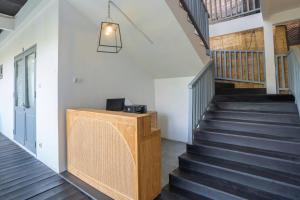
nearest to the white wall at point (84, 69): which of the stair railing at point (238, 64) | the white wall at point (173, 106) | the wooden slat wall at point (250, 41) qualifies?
the white wall at point (173, 106)

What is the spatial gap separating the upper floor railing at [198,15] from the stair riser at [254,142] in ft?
6.17

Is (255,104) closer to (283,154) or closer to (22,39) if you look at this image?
(283,154)

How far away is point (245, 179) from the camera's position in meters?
1.97

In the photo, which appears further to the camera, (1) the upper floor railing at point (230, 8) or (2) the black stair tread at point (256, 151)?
(1) the upper floor railing at point (230, 8)

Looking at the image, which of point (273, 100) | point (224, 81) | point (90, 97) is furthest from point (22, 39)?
point (273, 100)

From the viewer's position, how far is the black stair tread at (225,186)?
5.88 ft

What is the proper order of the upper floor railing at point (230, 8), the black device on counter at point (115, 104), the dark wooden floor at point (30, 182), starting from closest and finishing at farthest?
the dark wooden floor at point (30, 182) < the black device on counter at point (115, 104) < the upper floor railing at point (230, 8)

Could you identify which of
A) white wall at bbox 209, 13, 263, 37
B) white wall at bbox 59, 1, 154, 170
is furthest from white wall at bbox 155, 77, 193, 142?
white wall at bbox 209, 13, 263, 37

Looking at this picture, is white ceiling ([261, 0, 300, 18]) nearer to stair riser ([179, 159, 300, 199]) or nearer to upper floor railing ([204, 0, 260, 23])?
upper floor railing ([204, 0, 260, 23])

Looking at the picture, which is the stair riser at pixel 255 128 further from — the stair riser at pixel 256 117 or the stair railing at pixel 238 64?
the stair railing at pixel 238 64

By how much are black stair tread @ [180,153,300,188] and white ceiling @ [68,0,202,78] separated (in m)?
1.91

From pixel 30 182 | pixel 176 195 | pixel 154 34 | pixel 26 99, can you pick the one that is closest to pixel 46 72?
pixel 26 99

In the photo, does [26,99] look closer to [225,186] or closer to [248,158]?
[225,186]

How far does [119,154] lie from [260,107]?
2.37 metres
